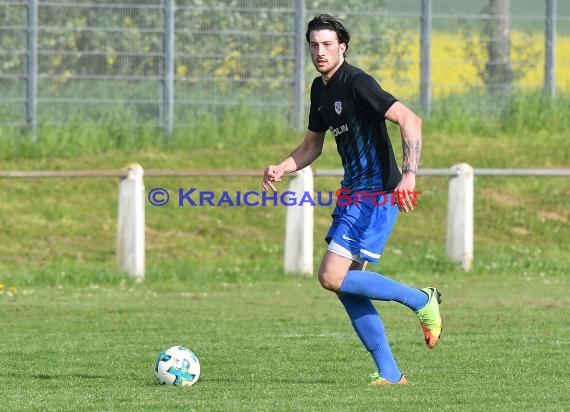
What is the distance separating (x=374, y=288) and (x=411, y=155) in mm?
829

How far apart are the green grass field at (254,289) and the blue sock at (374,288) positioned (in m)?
0.55

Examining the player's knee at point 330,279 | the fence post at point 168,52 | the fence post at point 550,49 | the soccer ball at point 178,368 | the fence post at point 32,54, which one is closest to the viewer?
the player's knee at point 330,279

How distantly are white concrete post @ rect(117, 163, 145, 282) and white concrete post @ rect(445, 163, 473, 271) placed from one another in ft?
12.0

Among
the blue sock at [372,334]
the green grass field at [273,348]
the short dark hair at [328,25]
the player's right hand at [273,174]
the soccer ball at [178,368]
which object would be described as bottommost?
the green grass field at [273,348]

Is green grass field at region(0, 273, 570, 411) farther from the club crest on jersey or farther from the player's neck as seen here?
the player's neck

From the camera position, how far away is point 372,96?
28.8 feet

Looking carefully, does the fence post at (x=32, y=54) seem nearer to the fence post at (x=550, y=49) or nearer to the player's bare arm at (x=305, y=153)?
the fence post at (x=550, y=49)

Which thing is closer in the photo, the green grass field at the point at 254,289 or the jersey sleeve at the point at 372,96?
the jersey sleeve at the point at 372,96

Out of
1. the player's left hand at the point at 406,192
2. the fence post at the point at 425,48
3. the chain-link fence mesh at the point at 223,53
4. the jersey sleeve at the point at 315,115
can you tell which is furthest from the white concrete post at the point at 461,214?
the player's left hand at the point at 406,192

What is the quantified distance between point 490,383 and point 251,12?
46.3ft

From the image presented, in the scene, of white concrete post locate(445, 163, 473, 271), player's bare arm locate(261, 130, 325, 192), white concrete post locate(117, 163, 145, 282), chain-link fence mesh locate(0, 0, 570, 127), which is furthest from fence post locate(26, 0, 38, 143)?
player's bare arm locate(261, 130, 325, 192)

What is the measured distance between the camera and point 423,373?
9.52 metres

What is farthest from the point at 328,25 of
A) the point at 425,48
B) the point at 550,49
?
the point at 550,49

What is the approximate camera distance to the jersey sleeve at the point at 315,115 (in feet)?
30.3
